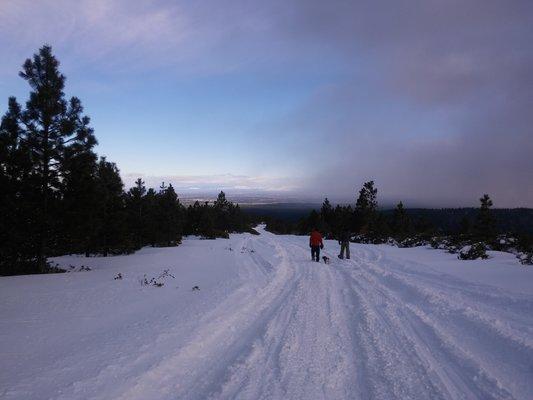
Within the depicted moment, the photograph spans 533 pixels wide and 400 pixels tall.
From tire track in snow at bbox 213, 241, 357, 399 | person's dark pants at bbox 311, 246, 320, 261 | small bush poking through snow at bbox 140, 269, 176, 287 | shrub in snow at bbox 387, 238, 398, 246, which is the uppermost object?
person's dark pants at bbox 311, 246, 320, 261

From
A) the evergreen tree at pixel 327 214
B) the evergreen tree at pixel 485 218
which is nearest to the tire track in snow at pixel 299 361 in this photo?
the evergreen tree at pixel 485 218

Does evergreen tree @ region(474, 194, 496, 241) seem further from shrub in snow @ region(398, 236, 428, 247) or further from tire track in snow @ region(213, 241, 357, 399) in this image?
tire track in snow @ region(213, 241, 357, 399)

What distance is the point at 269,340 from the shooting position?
237 inches

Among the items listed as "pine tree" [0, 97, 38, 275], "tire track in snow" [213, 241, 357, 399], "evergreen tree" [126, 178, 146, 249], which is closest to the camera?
"tire track in snow" [213, 241, 357, 399]

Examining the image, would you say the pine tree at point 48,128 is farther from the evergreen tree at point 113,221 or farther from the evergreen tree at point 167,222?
the evergreen tree at point 167,222

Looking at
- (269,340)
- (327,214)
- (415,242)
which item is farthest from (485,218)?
(327,214)

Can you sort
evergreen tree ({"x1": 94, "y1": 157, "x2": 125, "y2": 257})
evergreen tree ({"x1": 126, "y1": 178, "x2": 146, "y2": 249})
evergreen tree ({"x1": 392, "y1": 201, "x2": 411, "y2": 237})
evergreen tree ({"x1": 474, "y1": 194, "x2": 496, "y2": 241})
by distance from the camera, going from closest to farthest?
evergreen tree ({"x1": 94, "y1": 157, "x2": 125, "y2": 257}), evergreen tree ({"x1": 126, "y1": 178, "x2": 146, "y2": 249}), evergreen tree ({"x1": 474, "y1": 194, "x2": 496, "y2": 241}), evergreen tree ({"x1": 392, "y1": 201, "x2": 411, "y2": 237})

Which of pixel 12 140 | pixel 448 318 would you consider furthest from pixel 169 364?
pixel 12 140

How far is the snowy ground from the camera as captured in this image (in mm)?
4355

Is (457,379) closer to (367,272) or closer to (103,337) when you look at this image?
(103,337)

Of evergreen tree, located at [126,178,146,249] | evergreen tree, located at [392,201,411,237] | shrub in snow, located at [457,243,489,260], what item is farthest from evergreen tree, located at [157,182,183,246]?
evergreen tree, located at [392,201,411,237]

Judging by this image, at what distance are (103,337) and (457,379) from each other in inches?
221

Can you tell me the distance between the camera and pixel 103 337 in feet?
20.1

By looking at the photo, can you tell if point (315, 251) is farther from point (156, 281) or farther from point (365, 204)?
point (365, 204)
